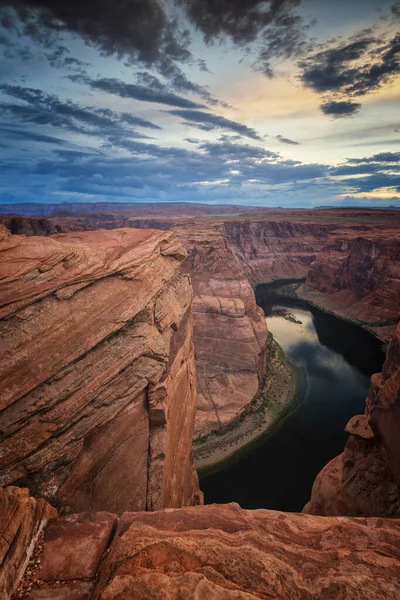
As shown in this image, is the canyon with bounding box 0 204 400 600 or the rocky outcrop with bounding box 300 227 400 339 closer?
the canyon with bounding box 0 204 400 600

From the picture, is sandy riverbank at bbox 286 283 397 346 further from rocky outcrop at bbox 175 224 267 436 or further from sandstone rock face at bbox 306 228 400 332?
rocky outcrop at bbox 175 224 267 436

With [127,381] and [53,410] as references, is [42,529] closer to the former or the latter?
[53,410]

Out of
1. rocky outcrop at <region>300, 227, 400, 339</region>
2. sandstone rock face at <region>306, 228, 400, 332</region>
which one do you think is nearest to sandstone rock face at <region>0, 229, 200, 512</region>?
rocky outcrop at <region>300, 227, 400, 339</region>

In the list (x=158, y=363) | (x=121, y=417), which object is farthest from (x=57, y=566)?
(x=158, y=363)

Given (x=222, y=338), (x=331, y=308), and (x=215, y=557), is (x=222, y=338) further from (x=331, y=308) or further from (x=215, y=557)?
(x=331, y=308)

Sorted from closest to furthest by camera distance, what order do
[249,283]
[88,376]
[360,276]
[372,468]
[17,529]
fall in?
[17,529]
[88,376]
[372,468]
[249,283]
[360,276]

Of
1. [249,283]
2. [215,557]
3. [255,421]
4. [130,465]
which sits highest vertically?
[215,557]

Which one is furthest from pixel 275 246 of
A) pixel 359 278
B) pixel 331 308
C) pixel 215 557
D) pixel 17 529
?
pixel 17 529
